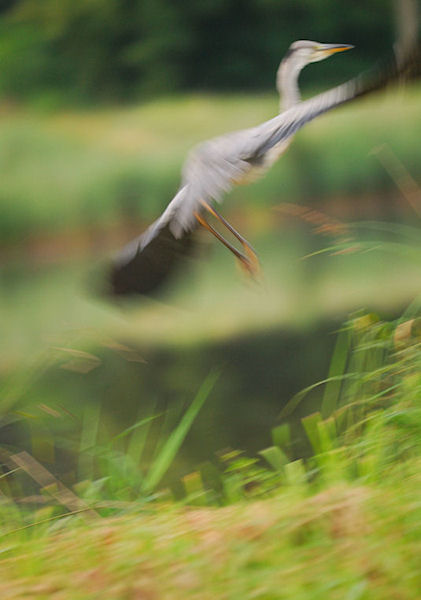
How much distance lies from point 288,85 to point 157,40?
16.2 ft

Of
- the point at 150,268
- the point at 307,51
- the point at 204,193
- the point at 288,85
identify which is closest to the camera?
the point at 204,193

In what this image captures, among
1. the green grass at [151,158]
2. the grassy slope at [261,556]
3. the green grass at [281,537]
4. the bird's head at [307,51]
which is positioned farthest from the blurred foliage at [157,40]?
the grassy slope at [261,556]

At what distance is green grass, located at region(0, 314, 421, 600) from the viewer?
2.97 ft

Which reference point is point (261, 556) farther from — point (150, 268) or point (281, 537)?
point (150, 268)

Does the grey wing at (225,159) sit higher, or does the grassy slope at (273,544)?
the grey wing at (225,159)

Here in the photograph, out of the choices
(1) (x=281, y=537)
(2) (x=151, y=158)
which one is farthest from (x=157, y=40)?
(1) (x=281, y=537)

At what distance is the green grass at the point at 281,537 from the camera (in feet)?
2.97

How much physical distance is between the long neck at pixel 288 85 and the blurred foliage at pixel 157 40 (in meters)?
4.47

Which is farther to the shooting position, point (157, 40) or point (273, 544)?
point (157, 40)

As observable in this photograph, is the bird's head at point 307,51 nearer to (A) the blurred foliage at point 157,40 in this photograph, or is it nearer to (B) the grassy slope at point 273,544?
(B) the grassy slope at point 273,544

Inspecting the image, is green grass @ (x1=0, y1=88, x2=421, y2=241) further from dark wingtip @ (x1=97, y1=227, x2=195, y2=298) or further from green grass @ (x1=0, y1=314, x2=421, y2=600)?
green grass @ (x1=0, y1=314, x2=421, y2=600)

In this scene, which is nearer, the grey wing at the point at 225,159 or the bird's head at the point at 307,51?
the grey wing at the point at 225,159

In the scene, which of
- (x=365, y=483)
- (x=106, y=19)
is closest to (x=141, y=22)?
(x=106, y=19)

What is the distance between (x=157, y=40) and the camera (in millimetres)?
6875
